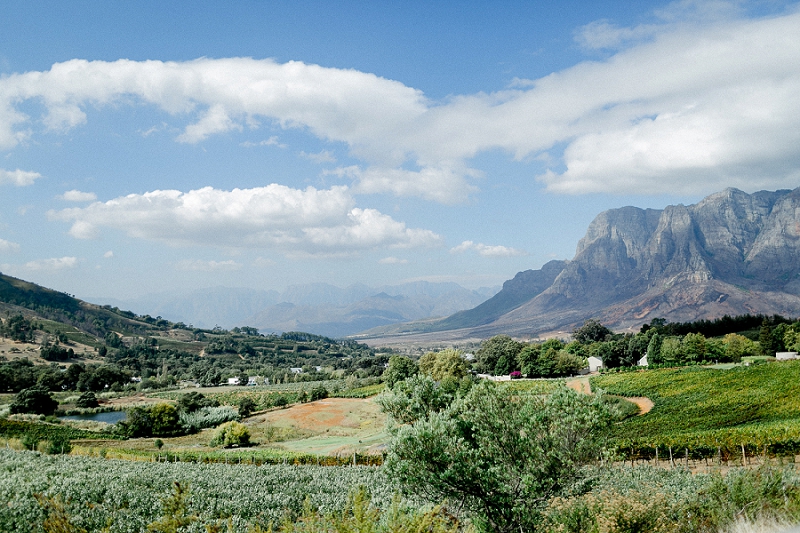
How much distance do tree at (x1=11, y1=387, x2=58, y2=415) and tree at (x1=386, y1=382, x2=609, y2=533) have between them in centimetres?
7356

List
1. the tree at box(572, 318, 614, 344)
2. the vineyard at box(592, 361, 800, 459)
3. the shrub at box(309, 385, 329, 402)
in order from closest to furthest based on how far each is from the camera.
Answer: the vineyard at box(592, 361, 800, 459), the shrub at box(309, 385, 329, 402), the tree at box(572, 318, 614, 344)

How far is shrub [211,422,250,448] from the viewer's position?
4881cm

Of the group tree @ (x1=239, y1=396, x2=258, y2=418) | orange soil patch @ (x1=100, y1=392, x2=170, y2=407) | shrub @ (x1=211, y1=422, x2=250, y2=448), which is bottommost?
orange soil patch @ (x1=100, y1=392, x2=170, y2=407)

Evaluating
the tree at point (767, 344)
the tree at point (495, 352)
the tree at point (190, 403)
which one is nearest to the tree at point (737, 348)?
the tree at point (767, 344)

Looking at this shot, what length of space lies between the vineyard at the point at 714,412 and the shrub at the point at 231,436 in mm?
33812

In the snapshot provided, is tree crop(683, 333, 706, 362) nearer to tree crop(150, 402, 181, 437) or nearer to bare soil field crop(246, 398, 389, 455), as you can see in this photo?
bare soil field crop(246, 398, 389, 455)

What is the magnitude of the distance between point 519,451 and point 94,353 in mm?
165757

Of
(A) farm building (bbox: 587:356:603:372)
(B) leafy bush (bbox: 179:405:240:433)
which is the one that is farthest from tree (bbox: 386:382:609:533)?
(A) farm building (bbox: 587:356:603:372)

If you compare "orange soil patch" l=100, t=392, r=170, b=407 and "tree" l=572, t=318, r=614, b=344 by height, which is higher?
"tree" l=572, t=318, r=614, b=344

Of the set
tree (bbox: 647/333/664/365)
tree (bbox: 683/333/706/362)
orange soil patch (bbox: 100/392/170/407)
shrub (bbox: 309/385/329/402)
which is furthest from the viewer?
tree (bbox: 647/333/664/365)

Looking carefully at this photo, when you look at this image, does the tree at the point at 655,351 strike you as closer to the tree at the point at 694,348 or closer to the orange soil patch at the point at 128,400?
the tree at the point at 694,348

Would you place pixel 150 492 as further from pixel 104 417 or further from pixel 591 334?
pixel 591 334

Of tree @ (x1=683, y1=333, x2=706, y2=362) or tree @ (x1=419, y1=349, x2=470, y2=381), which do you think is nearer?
tree @ (x1=419, y1=349, x2=470, y2=381)

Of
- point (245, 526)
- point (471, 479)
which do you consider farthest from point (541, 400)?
point (245, 526)
